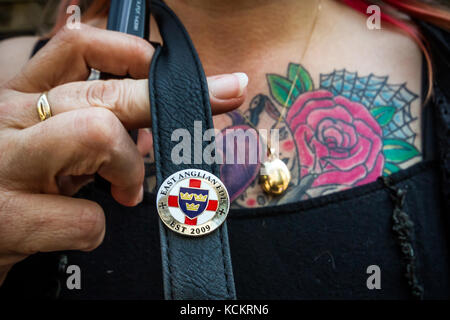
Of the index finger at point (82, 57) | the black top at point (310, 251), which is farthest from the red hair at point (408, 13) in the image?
the index finger at point (82, 57)

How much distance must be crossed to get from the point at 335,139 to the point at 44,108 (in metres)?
0.73

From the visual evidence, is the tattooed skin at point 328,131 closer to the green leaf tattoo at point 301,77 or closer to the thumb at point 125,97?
the green leaf tattoo at point 301,77

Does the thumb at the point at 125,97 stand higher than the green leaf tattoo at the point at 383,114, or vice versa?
the green leaf tattoo at the point at 383,114

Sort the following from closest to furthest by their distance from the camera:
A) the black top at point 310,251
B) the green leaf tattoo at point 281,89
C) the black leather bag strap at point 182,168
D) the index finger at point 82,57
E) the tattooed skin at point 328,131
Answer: the black leather bag strap at point 182,168 → the index finger at point 82,57 → the black top at point 310,251 → the tattooed skin at point 328,131 → the green leaf tattoo at point 281,89

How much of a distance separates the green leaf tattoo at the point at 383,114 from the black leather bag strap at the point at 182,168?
2.18ft

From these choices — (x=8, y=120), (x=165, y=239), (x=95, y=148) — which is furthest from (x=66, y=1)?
(x=165, y=239)

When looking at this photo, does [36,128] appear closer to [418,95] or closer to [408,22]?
[418,95]

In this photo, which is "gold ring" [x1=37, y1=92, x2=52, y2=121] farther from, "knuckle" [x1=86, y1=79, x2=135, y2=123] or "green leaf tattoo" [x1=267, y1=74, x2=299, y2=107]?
"green leaf tattoo" [x1=267, y1=74, x2=299, y2=107]

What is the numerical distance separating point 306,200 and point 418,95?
19.0 inches

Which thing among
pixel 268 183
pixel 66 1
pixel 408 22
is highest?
pixel 66 1

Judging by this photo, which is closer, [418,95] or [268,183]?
[268,183]

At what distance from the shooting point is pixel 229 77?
57 cm

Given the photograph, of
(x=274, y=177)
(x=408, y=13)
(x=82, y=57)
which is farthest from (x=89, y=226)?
(x=408, y=13)

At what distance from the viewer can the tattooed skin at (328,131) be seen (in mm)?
931
